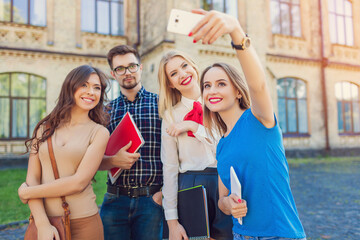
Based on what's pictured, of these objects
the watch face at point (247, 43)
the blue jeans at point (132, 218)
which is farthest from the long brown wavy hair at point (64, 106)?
the watch face at point (247, 43)

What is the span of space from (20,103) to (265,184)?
45.3 ft

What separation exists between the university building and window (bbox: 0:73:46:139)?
0.04m

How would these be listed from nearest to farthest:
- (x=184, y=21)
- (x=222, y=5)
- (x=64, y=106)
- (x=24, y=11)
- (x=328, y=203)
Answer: (x=184, y=21) < (x=64, y=106) < (x=328, y=203) < (x=24, y=11) < (x=222, y=5)

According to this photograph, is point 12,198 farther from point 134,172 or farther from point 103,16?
point 103,16

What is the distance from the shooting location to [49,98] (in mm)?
13172

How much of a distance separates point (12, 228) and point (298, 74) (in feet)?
50.8

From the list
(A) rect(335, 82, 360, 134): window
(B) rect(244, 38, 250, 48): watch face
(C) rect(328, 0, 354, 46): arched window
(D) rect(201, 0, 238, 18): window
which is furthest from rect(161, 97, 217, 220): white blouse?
(C) rect(328, 0, 354, 46): arched window

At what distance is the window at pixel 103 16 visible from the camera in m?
14.0

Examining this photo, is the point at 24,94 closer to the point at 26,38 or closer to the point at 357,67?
the point at 26,38

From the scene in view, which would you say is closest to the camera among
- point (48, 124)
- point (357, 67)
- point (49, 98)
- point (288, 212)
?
point (288, 212)

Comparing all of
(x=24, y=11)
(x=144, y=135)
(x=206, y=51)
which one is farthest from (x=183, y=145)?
(x=24, y=11)

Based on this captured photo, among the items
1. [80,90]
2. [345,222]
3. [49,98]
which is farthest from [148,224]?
[49,98]

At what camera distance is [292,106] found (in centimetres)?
1658

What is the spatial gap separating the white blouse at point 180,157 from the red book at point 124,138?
0.25 metres
